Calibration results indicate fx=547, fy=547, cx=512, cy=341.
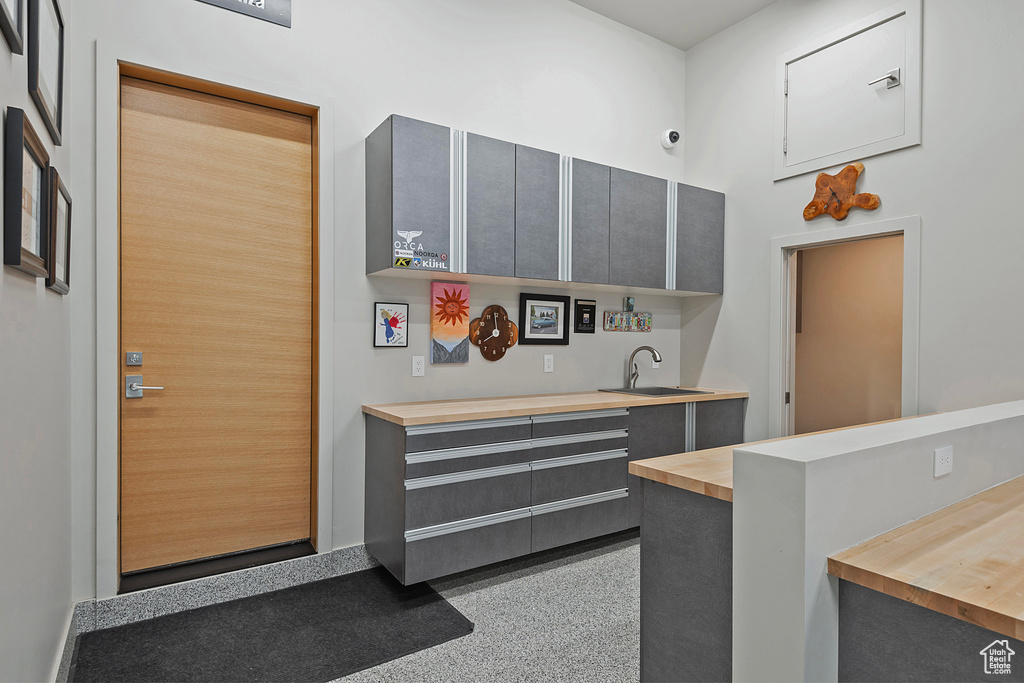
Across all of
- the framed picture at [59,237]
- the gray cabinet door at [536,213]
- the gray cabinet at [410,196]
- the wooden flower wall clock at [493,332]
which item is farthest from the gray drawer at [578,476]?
the framed picture at [59,237]

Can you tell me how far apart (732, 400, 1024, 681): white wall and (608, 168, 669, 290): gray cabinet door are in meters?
2.13

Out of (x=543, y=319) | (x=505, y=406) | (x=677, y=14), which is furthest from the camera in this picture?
(x=677, y=14)

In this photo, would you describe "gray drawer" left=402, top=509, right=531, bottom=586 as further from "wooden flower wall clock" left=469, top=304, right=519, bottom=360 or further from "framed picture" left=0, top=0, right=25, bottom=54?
"framed picture" left=0, top=0, right=25, bottom=54

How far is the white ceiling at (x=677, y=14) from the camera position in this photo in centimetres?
371

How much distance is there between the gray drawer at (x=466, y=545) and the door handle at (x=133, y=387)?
1.35 m

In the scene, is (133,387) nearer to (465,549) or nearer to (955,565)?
(465,549)

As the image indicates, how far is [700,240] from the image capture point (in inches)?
152

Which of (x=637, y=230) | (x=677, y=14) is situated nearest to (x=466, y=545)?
(x=637, y=230)

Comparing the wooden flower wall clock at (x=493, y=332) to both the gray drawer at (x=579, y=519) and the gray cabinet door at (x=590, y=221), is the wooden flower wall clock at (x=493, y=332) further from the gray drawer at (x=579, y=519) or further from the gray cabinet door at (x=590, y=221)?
the gray drawer at (x=579, y=519)

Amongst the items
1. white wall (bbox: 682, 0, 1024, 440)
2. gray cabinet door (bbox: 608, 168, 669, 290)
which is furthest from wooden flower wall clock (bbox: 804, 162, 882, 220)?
gray cabinet door (bbox: 608, 168, 669, 290)

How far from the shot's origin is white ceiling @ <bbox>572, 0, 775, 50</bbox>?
371cm

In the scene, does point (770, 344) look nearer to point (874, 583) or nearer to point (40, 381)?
point (874, 583)

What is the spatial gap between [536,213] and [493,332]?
2.45 ft

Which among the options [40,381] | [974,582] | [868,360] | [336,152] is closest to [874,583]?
[974,582]
